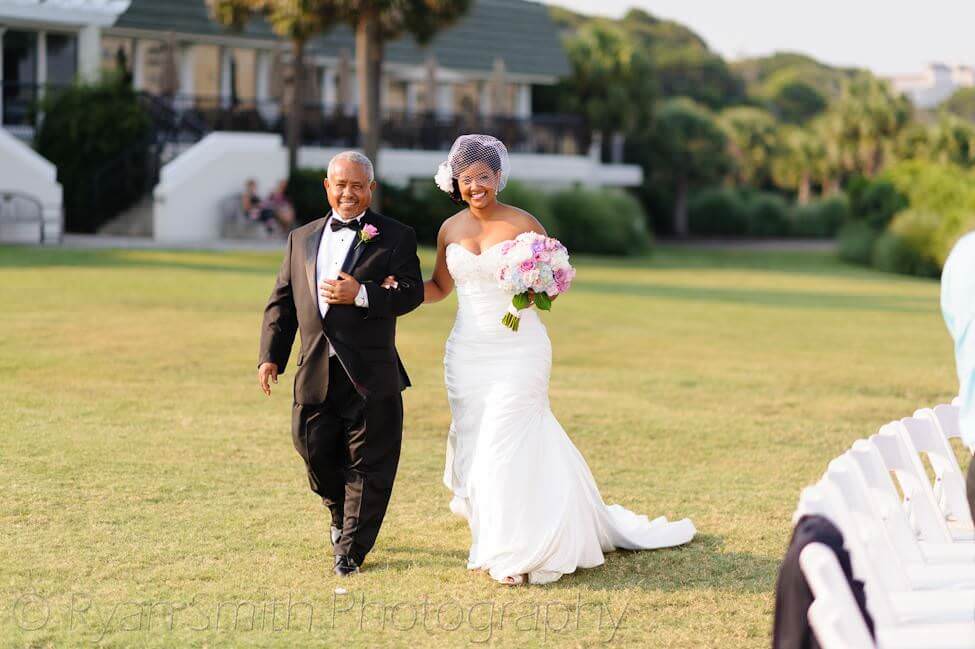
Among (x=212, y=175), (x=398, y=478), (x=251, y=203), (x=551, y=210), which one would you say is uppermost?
(x=212, y=175)

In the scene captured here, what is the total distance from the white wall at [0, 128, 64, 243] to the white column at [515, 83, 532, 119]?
2581 cm

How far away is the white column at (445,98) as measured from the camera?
48875 mm

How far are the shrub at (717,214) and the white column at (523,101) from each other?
10.9 metres

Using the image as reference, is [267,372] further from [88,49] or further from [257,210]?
[88,49]

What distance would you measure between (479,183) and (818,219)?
55.9 meters

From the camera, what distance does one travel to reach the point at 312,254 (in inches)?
272

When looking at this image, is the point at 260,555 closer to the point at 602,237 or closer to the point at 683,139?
the point at 602,237

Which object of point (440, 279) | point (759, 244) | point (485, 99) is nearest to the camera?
point (440, 279)

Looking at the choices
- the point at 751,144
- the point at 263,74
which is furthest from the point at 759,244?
the point at 751,144

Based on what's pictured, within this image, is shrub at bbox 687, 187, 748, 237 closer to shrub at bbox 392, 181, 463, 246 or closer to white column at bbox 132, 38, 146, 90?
shrub at bbox 392, 181, 463, 246

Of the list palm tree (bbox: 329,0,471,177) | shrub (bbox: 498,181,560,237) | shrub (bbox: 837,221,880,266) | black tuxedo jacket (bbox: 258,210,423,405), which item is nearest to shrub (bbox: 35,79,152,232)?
palm tree (bbox: 329,0,471,177)

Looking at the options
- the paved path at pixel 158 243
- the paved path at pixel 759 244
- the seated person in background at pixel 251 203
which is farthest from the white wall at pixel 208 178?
the paved path at pixel 759 244

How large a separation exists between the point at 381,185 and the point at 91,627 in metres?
29.7

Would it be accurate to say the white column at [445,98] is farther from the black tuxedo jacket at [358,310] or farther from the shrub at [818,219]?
the black tuxedo jacket at [358,310]
